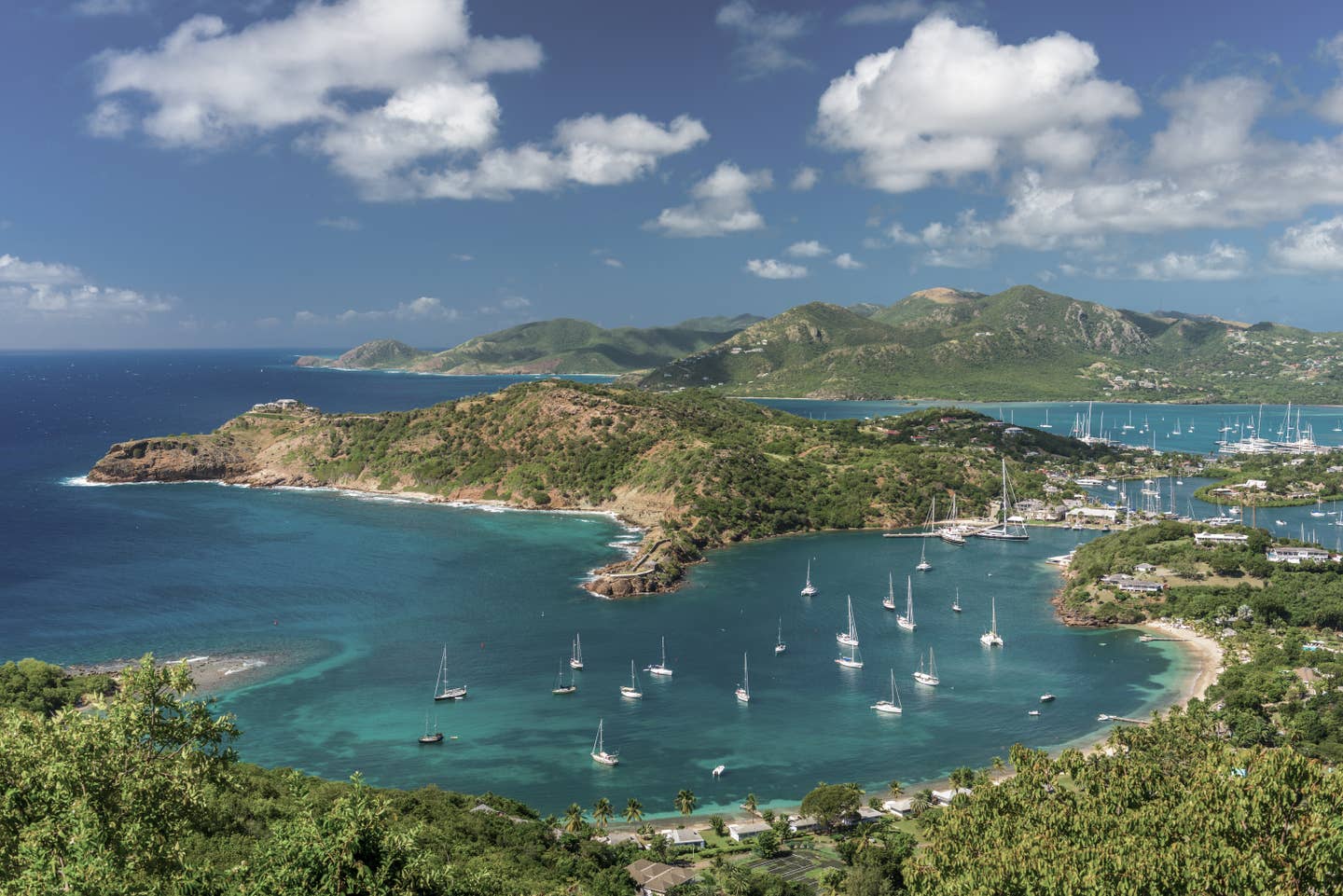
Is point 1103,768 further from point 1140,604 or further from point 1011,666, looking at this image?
point 1140,604

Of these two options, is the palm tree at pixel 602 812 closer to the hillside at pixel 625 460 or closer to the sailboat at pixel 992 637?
the sailboat at pixel 992 637

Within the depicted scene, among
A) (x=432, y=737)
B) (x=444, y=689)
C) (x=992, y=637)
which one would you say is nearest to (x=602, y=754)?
(x=432, y=737)

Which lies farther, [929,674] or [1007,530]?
[1007,530]

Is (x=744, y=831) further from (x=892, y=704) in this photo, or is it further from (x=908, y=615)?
(x=908, y=615)

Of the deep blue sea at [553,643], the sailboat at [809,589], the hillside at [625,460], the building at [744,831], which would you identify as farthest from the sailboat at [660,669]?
the hillside at [625,460]

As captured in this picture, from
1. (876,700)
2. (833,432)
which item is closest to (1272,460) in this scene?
(833,432)

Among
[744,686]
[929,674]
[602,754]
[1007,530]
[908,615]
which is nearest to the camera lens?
[602,754]

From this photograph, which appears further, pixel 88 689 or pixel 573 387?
pixel 573 387

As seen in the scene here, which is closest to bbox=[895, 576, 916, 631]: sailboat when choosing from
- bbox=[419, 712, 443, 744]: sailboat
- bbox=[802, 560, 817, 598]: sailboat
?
bbox=[802, 560, 817, 598]: sailboat
